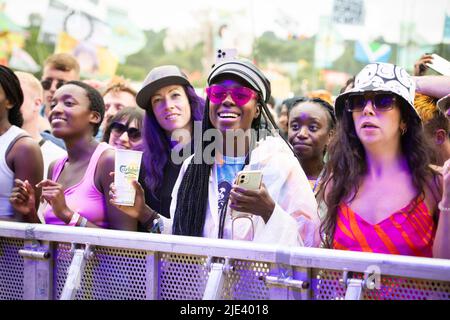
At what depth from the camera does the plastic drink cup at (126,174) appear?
356 cm

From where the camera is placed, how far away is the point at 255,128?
4109 millimetres

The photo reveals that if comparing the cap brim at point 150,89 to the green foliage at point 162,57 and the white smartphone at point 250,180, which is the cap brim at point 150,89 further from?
the green foliage at point 162,57

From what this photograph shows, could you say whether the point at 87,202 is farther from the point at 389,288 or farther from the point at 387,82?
the point at 389,288

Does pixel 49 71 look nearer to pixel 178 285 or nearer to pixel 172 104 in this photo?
pixel 172 104

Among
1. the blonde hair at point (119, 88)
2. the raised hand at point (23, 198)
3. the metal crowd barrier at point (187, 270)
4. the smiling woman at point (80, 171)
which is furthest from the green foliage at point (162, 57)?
the metal crowd barrier at point (187, 270)

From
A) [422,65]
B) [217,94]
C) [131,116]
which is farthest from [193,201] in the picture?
[422,65]

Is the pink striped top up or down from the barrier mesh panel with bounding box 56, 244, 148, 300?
up

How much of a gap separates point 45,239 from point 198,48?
3244 centimetres

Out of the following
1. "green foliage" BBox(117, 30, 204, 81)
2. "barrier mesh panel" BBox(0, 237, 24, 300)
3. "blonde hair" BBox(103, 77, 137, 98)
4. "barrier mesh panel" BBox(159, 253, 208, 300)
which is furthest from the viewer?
"green foliage" BBox(117, 30, 204, 81)

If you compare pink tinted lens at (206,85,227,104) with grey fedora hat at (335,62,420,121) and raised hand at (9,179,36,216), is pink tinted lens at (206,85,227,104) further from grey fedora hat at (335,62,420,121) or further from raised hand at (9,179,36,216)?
raised hand at (9,179,36,216)

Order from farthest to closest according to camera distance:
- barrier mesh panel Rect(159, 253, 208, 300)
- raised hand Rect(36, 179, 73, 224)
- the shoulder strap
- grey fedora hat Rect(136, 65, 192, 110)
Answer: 1. grey fedora hat Rect(136, 65, 192, 110)
2. the shoulder strap
3. raised hand Rect(36, 179, 73, 224)
4. barrier mesh panel Rect(159, 253, 208, 300)

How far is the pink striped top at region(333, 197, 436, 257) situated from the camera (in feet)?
9.84

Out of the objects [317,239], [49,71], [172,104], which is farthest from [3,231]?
[49,71]

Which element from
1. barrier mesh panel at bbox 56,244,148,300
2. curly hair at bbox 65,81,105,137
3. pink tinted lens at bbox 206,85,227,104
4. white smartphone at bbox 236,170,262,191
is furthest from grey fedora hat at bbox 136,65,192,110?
barrier mesh panel at bbox 56,244,148,300
